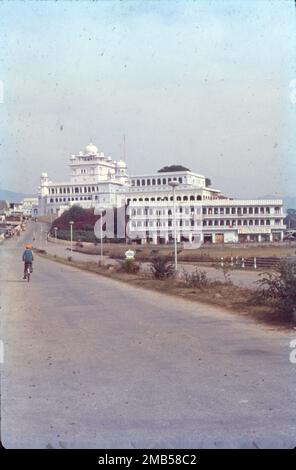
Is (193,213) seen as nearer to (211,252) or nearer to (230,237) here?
(230,237)

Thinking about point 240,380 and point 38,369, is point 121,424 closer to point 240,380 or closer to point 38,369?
point 240,380

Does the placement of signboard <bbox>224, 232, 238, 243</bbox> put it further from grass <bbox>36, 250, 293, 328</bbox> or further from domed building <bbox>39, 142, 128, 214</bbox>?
grass <bbox>36, 250, 293, 328</bbox>

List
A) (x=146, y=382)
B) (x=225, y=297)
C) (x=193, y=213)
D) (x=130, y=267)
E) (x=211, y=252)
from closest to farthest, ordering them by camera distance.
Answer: (x=146, y=382), (x=225, y=297), (x=130, y=267), (x=211, y=252), (x=193, y=213)

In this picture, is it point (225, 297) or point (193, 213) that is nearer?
point (225, 297)

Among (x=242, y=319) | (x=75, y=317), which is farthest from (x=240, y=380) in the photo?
(x=75, y=317)

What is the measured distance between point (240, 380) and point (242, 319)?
4.85 m

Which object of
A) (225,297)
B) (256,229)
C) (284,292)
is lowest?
(225,297)

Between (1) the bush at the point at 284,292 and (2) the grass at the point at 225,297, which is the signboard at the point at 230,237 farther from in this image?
(1) the bush at the point at 284,292

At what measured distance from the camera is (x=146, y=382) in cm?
611

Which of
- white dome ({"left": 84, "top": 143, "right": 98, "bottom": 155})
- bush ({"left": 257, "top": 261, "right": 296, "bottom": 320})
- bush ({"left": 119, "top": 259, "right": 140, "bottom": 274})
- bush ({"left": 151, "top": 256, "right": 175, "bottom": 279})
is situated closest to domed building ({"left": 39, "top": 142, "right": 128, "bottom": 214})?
white dome ({"left": 84, "top": 143, "right": 98, "bottom": 155})

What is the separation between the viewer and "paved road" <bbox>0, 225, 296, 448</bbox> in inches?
177

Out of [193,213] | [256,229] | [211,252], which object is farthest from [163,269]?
[193,213]

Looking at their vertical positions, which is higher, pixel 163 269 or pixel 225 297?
pixel 163 269
